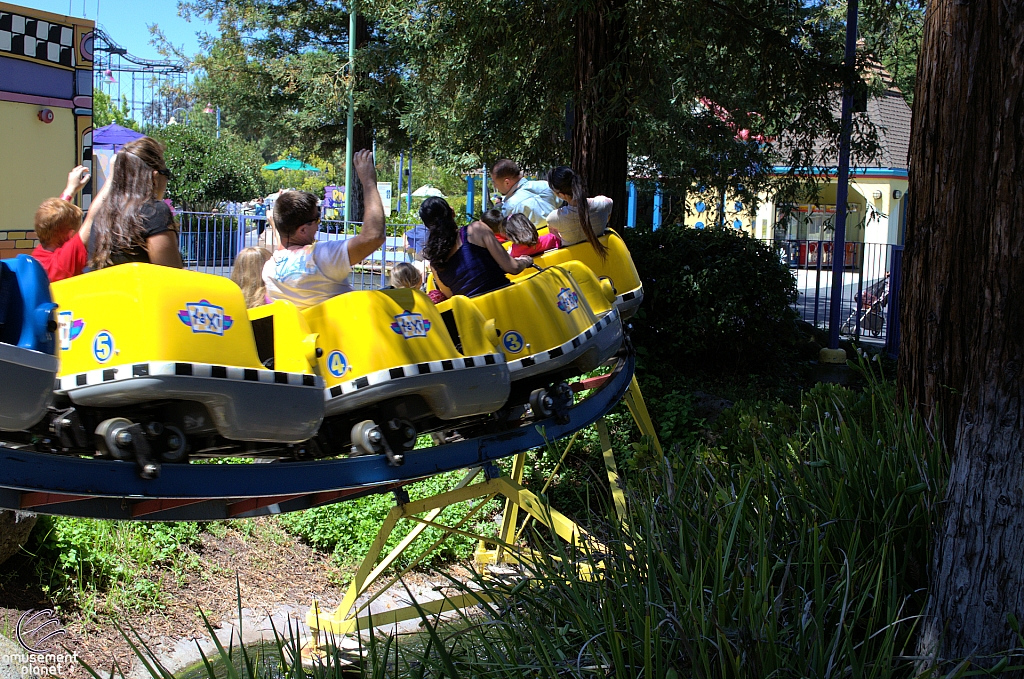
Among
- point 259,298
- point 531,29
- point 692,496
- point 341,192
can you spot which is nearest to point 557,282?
point 259,298

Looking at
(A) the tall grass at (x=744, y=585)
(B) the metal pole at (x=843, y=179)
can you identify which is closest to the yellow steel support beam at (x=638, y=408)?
(A) the tall grass at (x=744, y=585)

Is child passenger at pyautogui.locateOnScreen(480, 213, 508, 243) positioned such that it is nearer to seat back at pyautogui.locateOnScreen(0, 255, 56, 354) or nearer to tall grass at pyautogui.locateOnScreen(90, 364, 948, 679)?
tall grass at pyautogui.locateOnScreen(90, 364, 948, 679)

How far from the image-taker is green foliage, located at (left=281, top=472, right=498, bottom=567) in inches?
257

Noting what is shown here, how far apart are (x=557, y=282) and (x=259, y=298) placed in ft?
4.84

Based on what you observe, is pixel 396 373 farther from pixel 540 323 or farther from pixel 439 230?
pixel 439 230

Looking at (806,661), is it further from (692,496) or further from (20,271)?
(20,271)

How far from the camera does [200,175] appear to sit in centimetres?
2177

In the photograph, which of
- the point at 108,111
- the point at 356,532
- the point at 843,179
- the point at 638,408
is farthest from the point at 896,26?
the point at 108,111

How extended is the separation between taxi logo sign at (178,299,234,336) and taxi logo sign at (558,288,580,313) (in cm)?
195

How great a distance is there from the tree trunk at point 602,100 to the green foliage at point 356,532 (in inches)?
128

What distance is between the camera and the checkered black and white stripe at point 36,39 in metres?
7.93

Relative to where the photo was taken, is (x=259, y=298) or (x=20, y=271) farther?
(x=259, y=298)

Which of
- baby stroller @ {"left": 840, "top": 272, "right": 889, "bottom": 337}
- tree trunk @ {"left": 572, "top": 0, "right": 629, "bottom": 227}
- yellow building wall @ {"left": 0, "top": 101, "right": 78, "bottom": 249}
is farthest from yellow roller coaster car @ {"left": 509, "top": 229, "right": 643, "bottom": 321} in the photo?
yellow building wall @ {"left": 0, "top": 101, "right": 78, "bottom": 249}

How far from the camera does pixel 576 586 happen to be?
259 cm
